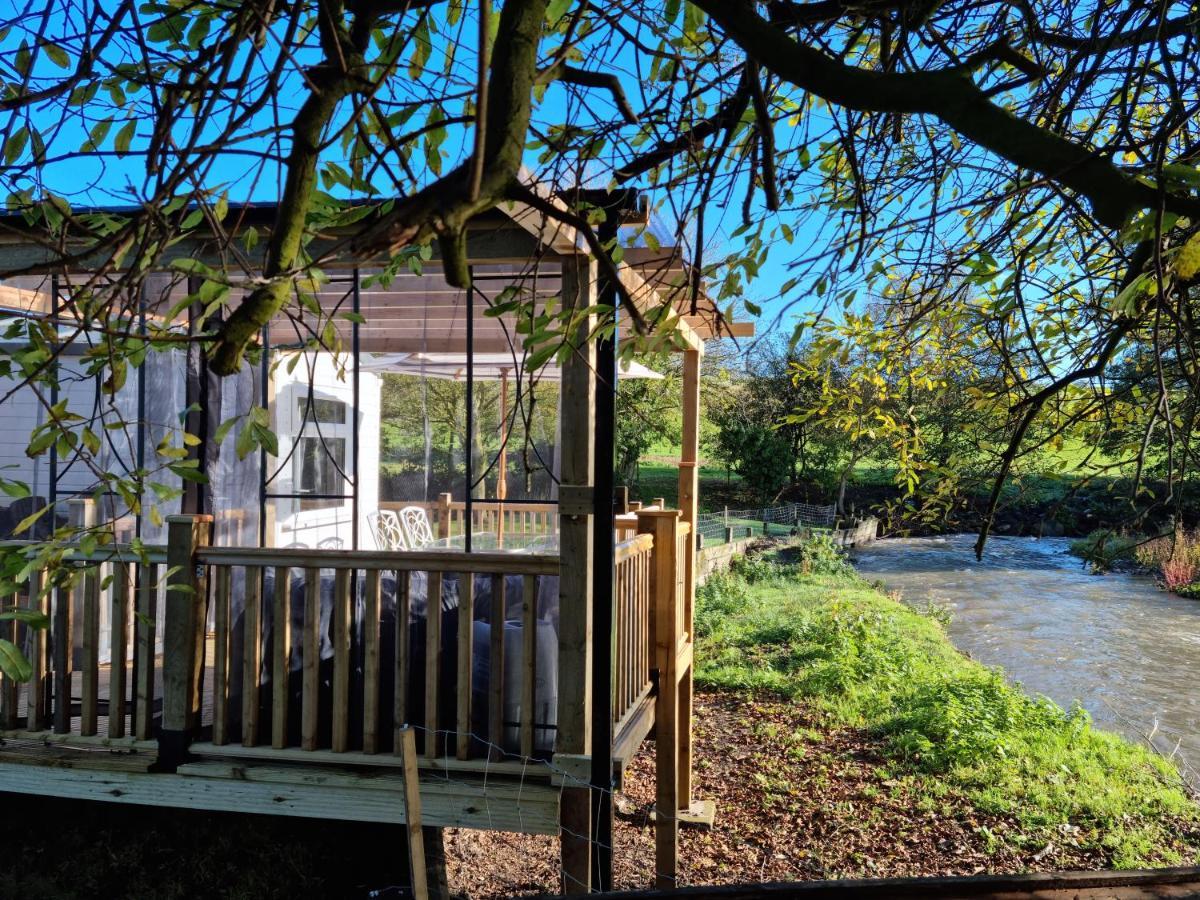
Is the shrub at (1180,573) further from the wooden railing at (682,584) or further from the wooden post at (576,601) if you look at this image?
the wooden post at (576,601)

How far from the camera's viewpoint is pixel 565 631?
371cm

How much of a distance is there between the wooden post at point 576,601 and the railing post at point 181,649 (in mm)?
1600

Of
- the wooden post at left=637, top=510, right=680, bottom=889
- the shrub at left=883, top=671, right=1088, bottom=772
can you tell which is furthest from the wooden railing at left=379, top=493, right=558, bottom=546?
the shrub at left=883, top=671, right=1088, bottom=772

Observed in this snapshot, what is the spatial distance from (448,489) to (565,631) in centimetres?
314

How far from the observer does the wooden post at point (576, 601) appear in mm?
3645

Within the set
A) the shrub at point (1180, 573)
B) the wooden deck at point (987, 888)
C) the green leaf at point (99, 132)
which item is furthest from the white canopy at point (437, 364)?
the shrub at point (1180, 573)

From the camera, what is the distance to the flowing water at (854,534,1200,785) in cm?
965

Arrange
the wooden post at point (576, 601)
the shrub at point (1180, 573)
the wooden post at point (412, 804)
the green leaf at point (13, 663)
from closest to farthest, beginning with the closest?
the green leaf at point (13, 663) → the wooden post at point (412, 804) → the wooden post at point (576, 601) → the shrub at point (1180, 573)

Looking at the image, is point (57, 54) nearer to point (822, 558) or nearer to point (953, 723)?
point (953, 723)

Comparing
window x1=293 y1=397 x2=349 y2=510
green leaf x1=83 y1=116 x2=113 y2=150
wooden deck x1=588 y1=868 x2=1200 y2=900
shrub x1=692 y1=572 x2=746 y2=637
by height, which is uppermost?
green leaf x1=83 y1=116 x2=113 y2=150

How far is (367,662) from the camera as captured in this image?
3801 mm

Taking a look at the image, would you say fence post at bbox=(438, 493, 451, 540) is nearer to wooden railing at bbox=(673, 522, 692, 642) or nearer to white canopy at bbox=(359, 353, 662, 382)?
white canopy at bbox=(359, 353, 662, 382)

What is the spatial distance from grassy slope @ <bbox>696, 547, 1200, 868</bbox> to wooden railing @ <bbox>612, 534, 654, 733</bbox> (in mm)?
2936

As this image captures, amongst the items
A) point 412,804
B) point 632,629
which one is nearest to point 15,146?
point 412,804
